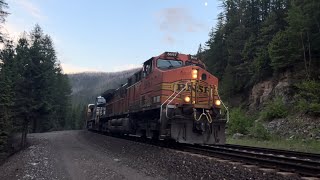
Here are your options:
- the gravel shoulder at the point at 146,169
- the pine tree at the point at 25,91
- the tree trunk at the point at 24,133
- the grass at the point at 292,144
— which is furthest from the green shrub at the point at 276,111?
the pine tree at the point at 25,91

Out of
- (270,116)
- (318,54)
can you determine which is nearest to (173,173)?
(270,116)

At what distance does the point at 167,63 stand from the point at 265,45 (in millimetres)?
29186

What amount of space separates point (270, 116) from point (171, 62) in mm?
18220

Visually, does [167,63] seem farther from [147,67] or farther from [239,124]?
[239,124]

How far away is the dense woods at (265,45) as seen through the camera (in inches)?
1302

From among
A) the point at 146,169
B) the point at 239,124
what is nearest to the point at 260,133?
the point at 239,124

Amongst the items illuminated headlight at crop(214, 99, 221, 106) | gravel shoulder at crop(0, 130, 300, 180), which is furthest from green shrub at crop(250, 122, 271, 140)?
gravel shoulder at crop(0, 130, 300, 180)

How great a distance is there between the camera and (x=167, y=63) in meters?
16.8

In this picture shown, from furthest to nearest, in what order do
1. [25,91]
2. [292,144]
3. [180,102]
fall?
[25,91]
[292,144]
[180,102]

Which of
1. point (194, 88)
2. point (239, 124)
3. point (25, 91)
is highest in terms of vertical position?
point (25, 91)

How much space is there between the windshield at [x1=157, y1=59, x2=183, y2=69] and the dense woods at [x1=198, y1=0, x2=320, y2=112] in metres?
13.9

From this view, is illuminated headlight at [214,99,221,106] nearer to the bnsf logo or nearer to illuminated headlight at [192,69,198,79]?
the bnsf logo

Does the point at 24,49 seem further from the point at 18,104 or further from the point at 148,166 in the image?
the point at 148,166

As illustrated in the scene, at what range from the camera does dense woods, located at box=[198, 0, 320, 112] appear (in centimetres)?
3306
